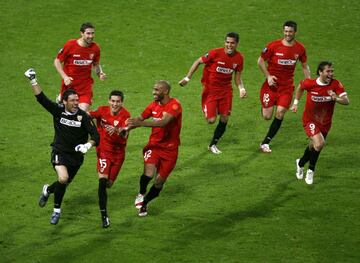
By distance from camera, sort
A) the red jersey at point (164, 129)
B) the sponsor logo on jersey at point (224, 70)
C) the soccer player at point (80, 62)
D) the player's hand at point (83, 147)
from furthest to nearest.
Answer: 1. the sponsor logo on jersey at point (224, 70)
2. the soccer player at point (80, 62)
3. the red jersey at point (164, 129)
4. the player's hand at point (83, 147)

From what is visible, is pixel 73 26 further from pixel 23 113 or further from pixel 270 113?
pixel 270 113

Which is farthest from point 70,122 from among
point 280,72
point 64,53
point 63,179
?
point 280,72

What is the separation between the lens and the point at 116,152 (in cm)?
1598

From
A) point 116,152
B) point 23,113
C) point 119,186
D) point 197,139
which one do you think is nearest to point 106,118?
point 116,152

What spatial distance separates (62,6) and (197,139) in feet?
37.1

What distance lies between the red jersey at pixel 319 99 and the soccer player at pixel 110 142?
4.15m

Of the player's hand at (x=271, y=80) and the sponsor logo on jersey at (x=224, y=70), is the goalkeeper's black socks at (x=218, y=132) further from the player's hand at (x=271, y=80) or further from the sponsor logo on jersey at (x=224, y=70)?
the player's hand at (x=271, y=80)

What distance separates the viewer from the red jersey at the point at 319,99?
1788 cm

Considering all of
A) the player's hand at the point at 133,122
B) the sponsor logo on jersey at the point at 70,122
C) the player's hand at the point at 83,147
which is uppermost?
the player's hand at the point at 133,122

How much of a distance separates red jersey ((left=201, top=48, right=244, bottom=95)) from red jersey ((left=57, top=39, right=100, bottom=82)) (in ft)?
8.44

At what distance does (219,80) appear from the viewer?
20.3m

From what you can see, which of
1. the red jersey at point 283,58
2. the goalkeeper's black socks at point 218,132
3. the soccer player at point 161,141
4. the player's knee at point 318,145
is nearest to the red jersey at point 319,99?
the player's knee at point 318,145

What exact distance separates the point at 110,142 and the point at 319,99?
462 centimetres

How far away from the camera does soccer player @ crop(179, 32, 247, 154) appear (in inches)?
792
